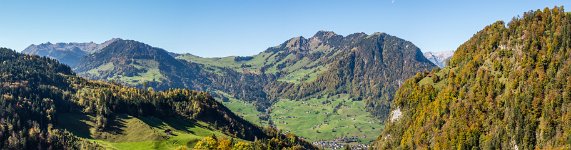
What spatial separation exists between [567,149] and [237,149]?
443 feet

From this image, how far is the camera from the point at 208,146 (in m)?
182

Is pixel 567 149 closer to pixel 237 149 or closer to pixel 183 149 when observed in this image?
pixel 237 149


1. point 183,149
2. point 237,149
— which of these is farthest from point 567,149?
point 183,149

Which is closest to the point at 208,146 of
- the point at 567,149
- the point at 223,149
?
the point at 223,149

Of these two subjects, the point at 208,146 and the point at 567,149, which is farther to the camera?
the point at 567,149

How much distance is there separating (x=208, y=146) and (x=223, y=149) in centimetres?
590

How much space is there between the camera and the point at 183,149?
17600cm

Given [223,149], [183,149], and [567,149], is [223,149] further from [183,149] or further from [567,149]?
[567,149]

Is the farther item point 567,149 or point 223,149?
point 567,149

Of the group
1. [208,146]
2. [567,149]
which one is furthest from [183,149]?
[567,149]

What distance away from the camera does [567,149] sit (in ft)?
656

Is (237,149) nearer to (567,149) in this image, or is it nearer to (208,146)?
(208,146)

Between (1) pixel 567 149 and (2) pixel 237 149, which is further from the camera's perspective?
(1) pixel 567 149

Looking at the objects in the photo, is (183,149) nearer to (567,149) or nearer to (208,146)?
(208,146)
